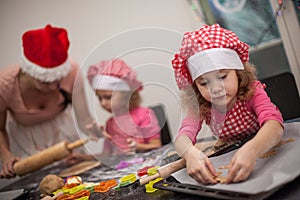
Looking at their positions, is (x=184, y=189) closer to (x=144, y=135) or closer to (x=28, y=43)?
(x=144, y=135)

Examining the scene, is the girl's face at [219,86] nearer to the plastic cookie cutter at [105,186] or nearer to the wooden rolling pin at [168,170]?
the wooden rolling pin at [168,170]

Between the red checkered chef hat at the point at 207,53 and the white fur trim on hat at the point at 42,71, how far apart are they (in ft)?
2.23

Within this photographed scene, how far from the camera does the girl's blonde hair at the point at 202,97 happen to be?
0.66 meters

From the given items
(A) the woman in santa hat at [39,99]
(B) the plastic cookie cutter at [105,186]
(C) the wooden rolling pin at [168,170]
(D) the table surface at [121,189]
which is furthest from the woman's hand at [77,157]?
(C) the wooden rolling pin at [168,170]

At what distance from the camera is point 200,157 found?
0.60 meters

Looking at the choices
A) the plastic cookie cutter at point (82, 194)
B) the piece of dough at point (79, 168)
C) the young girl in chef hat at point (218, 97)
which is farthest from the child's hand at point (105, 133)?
the young girl in chef hat at point (218, 97)

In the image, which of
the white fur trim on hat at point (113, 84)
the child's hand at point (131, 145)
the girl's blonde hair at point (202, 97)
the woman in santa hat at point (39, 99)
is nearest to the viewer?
the girl's blonde hair at point (202, 97)

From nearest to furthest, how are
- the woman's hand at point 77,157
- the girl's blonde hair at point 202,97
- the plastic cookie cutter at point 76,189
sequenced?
the girl's blonde hair at point 202,97 < the plastic cookie cutter at point 76,189 < the woman's hand at point 77,157

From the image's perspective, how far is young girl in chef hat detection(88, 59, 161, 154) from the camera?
900 millimetres

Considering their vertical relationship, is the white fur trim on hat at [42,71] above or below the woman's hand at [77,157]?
above

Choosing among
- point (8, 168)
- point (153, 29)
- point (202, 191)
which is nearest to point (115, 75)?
point (153, 29)

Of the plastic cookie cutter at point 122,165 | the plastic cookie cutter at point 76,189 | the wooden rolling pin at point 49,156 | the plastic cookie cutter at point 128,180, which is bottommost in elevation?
the plastic cookie cutter at point 122,165

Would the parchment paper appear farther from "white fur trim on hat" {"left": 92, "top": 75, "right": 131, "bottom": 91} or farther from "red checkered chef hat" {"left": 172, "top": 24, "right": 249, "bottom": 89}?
"white fur trim on hat" {"left": 92, "top": 75, "right": 131, "bottom": 91}

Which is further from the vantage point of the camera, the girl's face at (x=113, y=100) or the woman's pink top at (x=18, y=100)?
the woman's pink top at (x=18, y=100)
